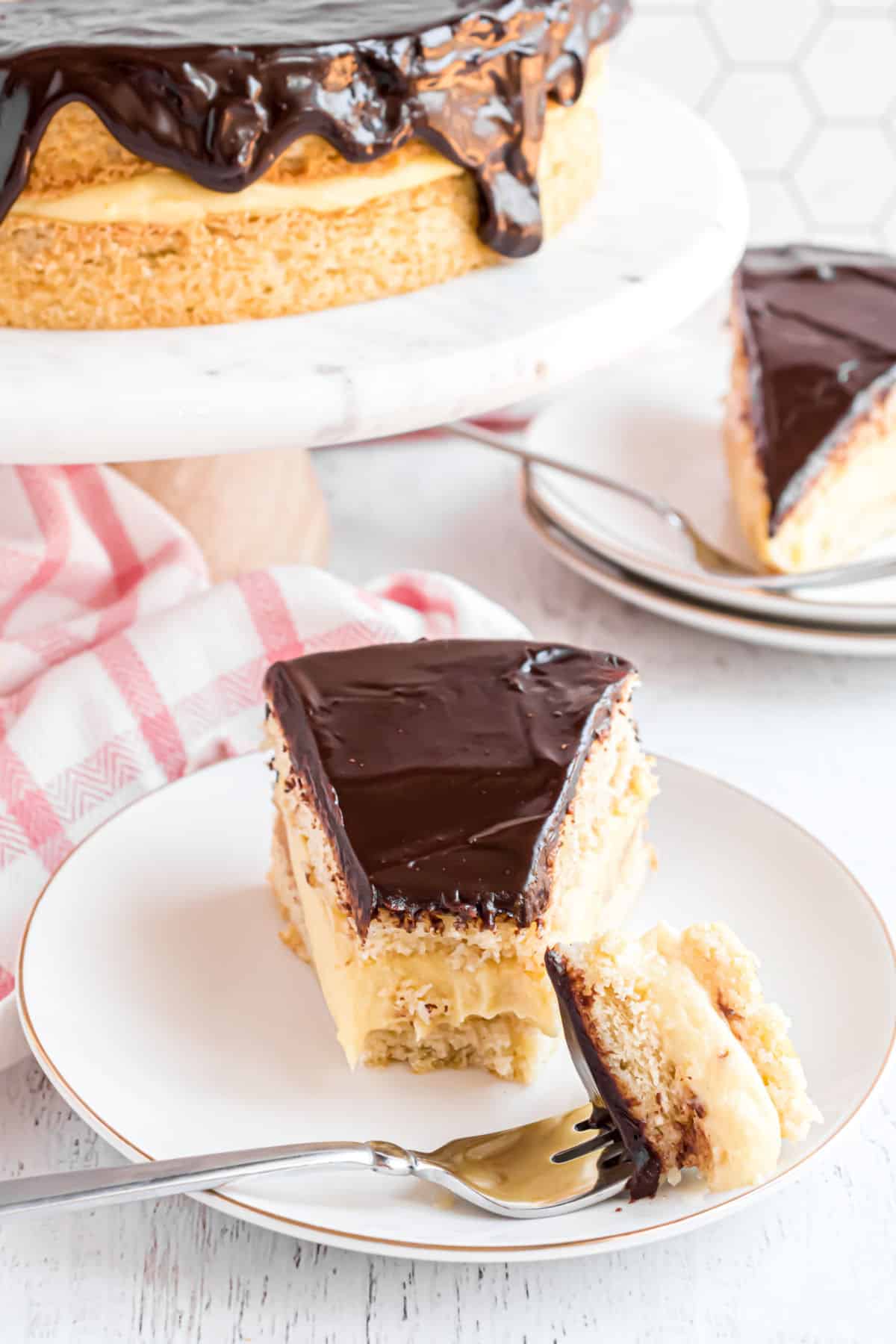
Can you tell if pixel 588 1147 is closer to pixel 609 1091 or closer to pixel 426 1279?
pixel 609 1091

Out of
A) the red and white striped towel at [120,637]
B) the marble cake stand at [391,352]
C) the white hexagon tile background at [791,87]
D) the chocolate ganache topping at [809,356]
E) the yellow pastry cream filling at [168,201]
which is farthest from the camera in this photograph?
the white hexagon tile background at [791,87]

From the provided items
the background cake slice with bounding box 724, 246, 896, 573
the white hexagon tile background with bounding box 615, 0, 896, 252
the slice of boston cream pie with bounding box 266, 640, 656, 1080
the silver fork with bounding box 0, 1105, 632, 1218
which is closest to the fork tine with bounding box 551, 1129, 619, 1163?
the silver fork with bounding box 0, 1105, 632, 1218

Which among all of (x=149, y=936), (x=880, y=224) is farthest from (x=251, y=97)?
(x=880, y=224)

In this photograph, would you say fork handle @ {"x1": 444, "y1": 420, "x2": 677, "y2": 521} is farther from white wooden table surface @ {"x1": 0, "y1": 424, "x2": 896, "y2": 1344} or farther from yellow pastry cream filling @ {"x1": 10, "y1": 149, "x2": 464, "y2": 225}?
white wooden table surface @ {"x1": 0, "y1": 424, "x2": 896, "y2": 1344}

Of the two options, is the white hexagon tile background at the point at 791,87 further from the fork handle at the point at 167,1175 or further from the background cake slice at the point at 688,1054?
the fork handle at the point at 167,1175

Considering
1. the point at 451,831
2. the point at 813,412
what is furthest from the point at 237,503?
the point at 451,831

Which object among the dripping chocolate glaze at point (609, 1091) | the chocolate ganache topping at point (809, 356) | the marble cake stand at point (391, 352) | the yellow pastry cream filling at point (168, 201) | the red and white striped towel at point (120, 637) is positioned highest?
the yellow pastry cream filling at point (168, 201)

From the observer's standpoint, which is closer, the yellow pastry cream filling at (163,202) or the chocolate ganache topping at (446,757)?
the chocolate ganache topping at (446,757)

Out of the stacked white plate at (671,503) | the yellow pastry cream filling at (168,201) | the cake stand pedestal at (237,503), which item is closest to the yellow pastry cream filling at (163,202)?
the yellow pastry cream filling at (168,201)
